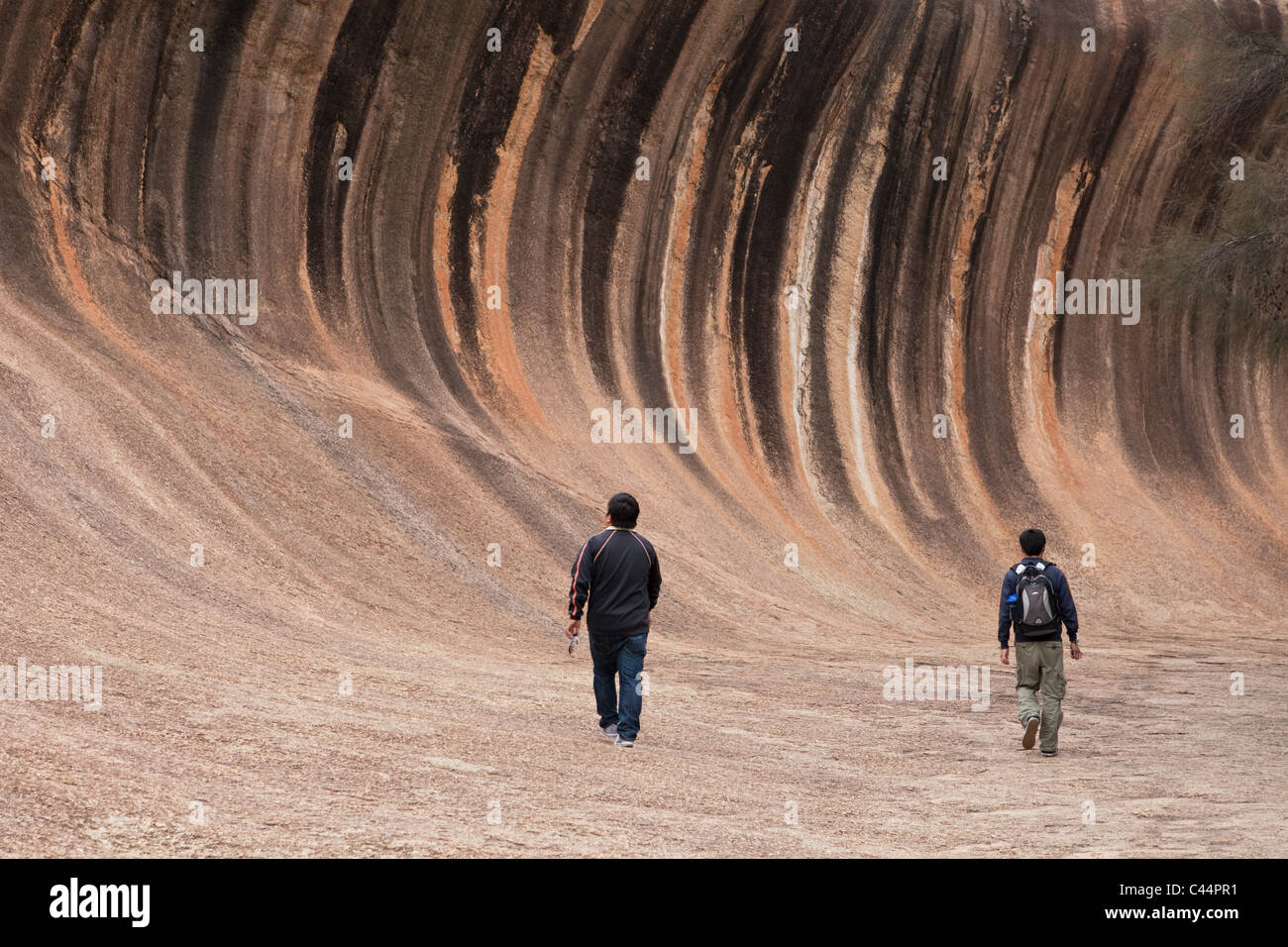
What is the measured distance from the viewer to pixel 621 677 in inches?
366

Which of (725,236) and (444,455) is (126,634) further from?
(725,236)

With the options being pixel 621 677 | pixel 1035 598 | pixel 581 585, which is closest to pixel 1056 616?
pixel 1035 598

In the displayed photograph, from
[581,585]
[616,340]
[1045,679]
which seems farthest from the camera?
[616,340]

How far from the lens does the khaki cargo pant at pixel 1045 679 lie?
10.1m

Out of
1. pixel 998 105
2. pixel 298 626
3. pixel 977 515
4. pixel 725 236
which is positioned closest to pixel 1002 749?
pixel 298 626

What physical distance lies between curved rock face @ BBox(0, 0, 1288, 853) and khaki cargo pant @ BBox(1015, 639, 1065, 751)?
6.98 ft

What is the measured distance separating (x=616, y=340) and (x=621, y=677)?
44.8 feet

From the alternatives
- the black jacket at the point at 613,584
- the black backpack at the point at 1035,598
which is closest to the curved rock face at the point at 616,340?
the black jacket at the point at 613,584

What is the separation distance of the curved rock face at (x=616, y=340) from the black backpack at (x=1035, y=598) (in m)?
2.31

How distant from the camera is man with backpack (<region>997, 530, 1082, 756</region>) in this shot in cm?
1002

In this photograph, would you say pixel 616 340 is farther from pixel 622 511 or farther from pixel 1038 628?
pixel 622 511

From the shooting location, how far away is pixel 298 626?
13.0 metres

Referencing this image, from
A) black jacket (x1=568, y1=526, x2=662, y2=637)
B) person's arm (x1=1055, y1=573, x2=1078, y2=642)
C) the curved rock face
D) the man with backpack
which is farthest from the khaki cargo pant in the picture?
black jacket (x1=568, y1=526, x2=662, y2=637)

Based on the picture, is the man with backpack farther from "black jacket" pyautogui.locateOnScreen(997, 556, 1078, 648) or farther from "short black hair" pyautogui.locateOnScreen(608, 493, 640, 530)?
"short black hair" pyautogui.locateOnScreen(608, 493, 640, 530)
